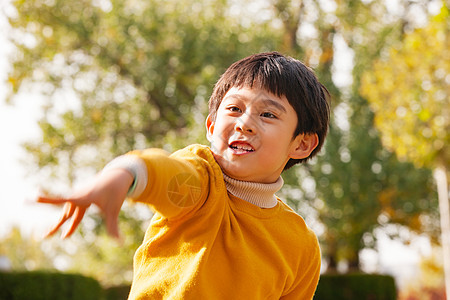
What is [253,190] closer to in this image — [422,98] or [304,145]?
[304,145]

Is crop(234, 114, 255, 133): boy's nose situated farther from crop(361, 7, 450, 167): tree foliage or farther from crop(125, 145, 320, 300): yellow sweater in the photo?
crop(361, 7, 450, 167): tree foliage

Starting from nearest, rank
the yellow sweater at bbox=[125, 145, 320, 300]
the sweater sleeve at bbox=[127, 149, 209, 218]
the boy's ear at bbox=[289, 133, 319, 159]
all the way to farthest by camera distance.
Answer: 1. the sweater sleeve at bbox=[127, 149, 209, 218]
2. the yellow sweater at bbox=[125, 145, 320, 300]
3. the boy's ear at bbox=[289, 133, 319, 159]

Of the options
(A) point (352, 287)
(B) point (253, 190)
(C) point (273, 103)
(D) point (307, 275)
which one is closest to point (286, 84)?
(C) point (273, 103)

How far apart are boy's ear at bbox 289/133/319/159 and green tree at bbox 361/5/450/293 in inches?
338

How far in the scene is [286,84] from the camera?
7.52 feet

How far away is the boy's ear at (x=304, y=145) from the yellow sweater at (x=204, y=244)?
287 millimetres

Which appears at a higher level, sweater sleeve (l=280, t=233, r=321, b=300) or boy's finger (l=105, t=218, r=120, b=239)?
boy's finger (l=105, t=218, r=120, b=239)

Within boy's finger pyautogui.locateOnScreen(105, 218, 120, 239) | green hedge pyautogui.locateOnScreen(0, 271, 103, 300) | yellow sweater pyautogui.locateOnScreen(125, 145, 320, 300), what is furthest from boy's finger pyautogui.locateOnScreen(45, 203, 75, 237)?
green hedge pyautogui.locateOnScreen(0, 271, 103, 300)

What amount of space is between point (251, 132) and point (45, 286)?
9366 millimetres

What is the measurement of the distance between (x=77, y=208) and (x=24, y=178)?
1824 centimetres

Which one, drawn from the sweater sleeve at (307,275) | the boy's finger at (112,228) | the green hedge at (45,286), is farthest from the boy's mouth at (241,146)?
the green hedge at (45,286)

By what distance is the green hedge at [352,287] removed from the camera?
14727 millimetres

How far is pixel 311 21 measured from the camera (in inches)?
757

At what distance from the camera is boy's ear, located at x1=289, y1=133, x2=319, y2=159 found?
2.45 metres
